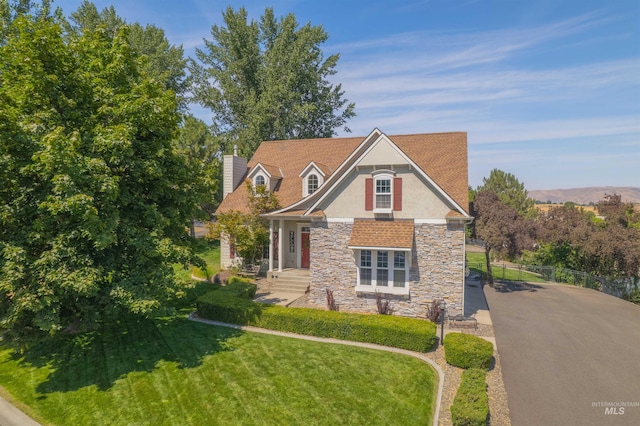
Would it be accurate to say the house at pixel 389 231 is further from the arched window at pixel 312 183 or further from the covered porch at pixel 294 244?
the arched window at pixel 312 183

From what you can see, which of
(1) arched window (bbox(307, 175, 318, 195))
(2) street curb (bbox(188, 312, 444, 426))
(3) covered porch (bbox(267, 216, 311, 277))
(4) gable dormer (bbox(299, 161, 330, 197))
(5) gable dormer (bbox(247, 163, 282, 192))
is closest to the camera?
(2) street curb (bbox(188, 312, 444, 426))

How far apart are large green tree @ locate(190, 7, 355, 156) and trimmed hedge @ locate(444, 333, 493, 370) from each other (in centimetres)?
3097

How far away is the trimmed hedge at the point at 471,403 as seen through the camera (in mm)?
8376

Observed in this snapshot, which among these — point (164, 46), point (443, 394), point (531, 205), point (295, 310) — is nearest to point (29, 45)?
point (295, 310)

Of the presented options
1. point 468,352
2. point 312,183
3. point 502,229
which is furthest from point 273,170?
point 468,352

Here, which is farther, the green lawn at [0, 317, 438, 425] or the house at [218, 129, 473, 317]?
the house at [218, 129, 473, 317]

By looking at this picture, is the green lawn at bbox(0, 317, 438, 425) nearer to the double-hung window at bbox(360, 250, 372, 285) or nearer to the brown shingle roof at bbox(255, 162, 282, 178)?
the double-hung window at bbox(360, 250, 372, 285)

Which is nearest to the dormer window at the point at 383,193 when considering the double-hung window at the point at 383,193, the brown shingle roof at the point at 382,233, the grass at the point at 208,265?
the double-hung window at the point at 383,193

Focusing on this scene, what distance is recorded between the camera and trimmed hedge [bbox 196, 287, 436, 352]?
13.1 metres

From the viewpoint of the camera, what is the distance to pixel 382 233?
16.6 meters

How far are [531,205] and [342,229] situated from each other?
50.6 metres

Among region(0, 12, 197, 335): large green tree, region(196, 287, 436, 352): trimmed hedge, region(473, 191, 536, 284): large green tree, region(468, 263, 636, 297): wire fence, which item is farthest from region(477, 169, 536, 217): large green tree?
region(0, 12, 197, 335): large green tree

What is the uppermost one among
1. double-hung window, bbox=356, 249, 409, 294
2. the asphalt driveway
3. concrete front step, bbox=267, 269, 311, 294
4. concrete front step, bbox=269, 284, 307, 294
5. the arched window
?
the arched window

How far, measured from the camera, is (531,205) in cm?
5612
